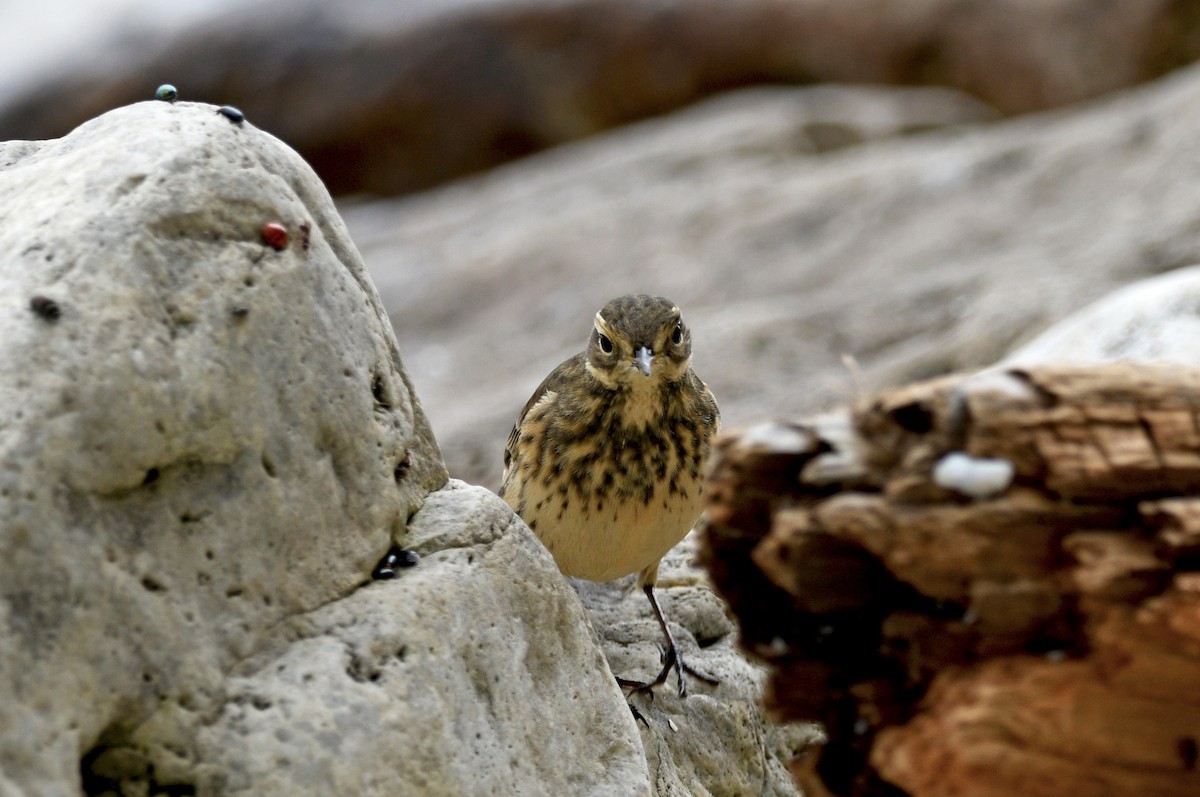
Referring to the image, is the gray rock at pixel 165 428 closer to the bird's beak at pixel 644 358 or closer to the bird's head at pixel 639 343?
the bird's beak at pixel 644 358

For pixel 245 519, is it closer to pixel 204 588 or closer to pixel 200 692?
pixel 204 588

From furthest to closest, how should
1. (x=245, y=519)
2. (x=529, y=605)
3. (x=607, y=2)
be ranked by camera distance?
(x=607, y=2)
(x=529, y=605)
(x=245, y=519)

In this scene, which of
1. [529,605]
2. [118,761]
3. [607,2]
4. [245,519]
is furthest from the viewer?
[607,2]

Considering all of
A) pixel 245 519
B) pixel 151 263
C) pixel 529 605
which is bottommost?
pixel 529 605

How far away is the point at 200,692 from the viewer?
311 cm

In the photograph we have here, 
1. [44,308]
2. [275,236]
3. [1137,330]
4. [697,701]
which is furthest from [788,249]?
[44,308]

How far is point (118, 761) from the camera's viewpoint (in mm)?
3020

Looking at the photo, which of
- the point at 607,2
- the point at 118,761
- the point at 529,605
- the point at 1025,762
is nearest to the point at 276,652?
the point at 118,761

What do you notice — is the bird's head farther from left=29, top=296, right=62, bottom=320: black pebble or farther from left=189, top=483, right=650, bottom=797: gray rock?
left=29, top=296, right=62, bottom=320: black pebble

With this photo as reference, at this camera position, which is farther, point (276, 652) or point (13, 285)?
point (276, 652)

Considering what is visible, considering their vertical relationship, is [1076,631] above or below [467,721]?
above

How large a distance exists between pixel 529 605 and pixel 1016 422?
52.3 inches

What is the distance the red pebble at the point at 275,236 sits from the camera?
344cm

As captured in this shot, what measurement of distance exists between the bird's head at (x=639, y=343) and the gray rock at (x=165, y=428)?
1.61 metres
